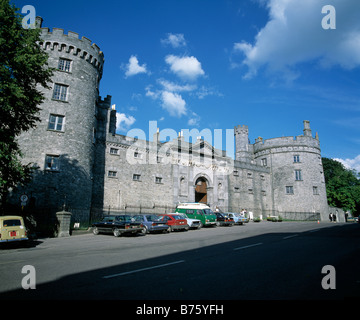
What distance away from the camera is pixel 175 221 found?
2119 cm

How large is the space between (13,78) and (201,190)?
93.8 feet

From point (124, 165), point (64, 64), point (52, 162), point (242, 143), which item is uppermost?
point (64, 64)

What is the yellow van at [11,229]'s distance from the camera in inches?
510

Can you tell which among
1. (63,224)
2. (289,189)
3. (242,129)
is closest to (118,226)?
(63,224)

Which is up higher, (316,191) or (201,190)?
(316,191)

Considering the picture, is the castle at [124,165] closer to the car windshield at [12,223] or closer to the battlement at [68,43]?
the battlement at [68,43]

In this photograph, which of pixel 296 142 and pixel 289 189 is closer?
pixel 289 189

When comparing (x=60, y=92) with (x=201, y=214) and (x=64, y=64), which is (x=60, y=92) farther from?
(x=201, y=214)

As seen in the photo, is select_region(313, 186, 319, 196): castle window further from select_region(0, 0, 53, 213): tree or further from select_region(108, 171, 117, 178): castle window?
select_region(0, 0, 53, 213): tree

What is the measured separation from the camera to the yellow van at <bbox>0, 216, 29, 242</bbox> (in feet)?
42.5

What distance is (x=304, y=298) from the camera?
478cm

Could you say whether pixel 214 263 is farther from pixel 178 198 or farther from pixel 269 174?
pixel 269 174

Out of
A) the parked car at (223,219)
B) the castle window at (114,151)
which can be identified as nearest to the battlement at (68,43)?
the castle window at (114,151)
